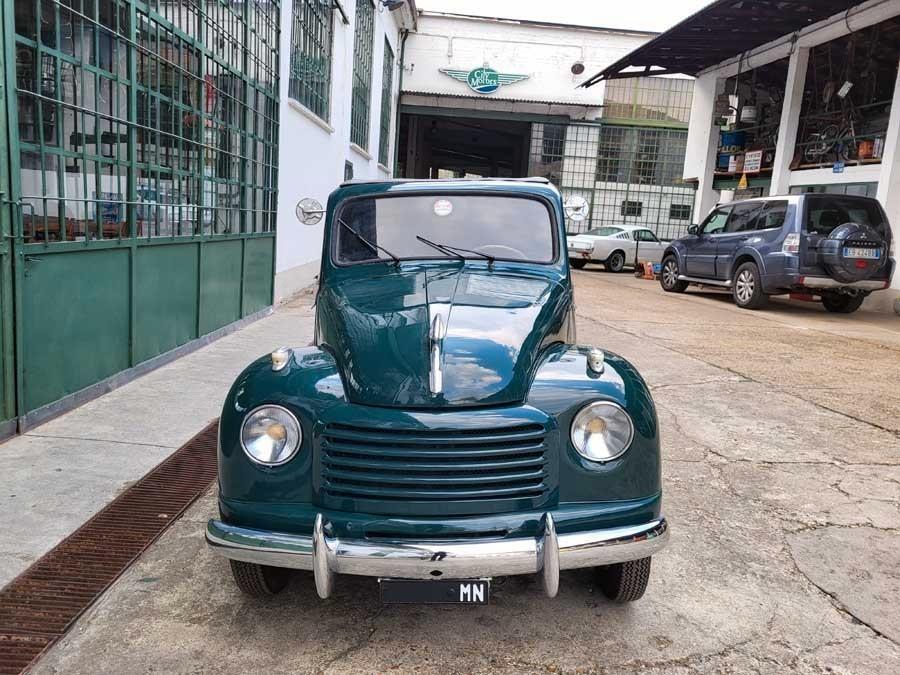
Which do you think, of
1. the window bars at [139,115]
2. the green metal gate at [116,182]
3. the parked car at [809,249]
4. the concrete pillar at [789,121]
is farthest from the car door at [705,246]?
the green metal gate at [116,182]

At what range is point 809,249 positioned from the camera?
37.0 feet

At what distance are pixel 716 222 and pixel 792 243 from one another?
2.61 meters

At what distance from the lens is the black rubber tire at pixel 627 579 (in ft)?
9.01

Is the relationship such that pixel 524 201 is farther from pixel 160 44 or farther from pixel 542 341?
pixel 160 44

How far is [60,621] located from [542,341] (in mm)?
2140

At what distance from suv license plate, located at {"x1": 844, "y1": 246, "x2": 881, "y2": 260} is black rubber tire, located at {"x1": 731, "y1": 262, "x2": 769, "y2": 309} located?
4.88 feet

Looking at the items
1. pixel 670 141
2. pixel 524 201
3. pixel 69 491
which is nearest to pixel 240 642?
pixel 69 491

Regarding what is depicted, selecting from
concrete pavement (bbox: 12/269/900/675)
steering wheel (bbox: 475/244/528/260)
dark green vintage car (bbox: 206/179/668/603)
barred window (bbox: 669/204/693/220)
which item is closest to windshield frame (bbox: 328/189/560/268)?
steering wheel (bbox: 475/244/528/260)

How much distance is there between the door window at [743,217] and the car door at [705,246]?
199 mm

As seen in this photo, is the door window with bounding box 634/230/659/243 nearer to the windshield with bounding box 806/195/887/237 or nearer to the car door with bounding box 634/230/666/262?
the car door with bounding box 634/230/666/262

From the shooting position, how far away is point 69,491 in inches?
147

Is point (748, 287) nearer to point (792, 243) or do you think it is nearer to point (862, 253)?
point (792, 243)

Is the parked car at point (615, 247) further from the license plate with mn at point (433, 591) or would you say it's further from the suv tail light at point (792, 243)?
the license plate with mn at point (433, 591)

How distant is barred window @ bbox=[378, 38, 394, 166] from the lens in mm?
22000
